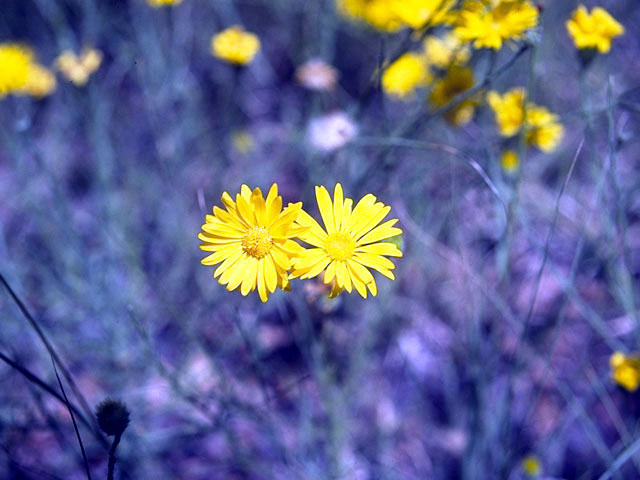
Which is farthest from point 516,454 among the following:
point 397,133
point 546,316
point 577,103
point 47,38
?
point 47,38

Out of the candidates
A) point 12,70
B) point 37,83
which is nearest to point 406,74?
point 12,70

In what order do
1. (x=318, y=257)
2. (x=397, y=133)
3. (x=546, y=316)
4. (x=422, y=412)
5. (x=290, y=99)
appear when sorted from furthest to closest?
1. (x=290, y=99)
2. (x=546, y=316)
3. (x=422, y=412)
4. (x=397, y=133)
5. (x=318, y=257)

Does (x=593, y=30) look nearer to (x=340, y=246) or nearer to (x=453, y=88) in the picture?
(x=453, y=88)

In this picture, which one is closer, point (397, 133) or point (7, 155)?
point (397, 133)

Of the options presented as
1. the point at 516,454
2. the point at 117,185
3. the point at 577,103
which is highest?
the point at 117,185

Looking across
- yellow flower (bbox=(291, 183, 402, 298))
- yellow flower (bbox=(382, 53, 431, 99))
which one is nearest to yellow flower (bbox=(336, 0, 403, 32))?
yellow flower (bbox=(382, 53, 431, 99))

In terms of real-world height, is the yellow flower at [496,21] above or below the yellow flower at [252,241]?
above

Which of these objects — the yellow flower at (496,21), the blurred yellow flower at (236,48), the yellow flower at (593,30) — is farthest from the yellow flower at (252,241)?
the blurred yellow flower at (236,48)

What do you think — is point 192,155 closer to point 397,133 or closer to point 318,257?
point 397,133

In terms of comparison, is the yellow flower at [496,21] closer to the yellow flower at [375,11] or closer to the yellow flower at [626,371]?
the yellow flower at [375,11]
